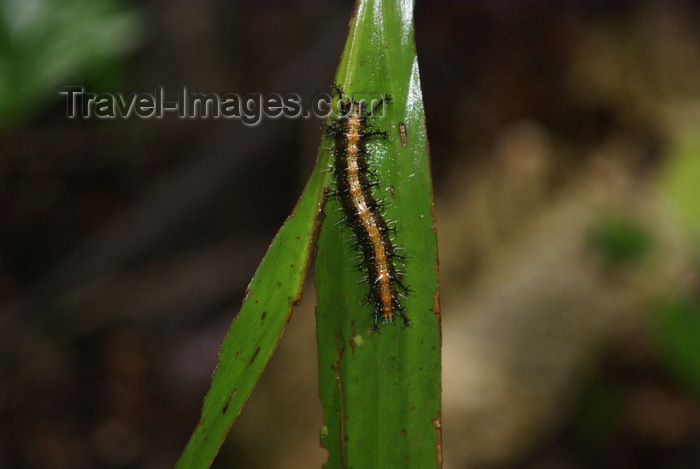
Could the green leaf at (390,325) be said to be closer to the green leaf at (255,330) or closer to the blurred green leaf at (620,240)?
the green leaf at (255,330)

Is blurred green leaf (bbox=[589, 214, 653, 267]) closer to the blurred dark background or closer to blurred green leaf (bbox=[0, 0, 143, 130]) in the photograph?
the blurred dark background

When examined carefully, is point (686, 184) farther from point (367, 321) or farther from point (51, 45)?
point (51, 45)

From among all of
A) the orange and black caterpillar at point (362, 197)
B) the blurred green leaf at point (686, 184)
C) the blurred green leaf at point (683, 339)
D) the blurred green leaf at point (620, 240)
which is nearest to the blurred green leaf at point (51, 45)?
the orange and black caterpillar at point (362, 197)

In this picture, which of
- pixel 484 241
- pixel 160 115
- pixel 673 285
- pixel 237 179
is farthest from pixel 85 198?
pixel 673 285

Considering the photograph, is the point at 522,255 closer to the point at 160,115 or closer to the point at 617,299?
the point at 617,299

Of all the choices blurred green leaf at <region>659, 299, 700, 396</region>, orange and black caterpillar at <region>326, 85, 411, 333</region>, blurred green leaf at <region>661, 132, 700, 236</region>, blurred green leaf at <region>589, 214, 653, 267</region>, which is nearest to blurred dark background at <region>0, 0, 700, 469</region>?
blurred green leaf at <region>589, 214, 653, 267</region>

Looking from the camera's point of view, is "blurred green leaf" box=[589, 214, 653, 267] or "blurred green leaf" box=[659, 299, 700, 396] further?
"blurred green leaf" box=[589, 214, 653, 267]
